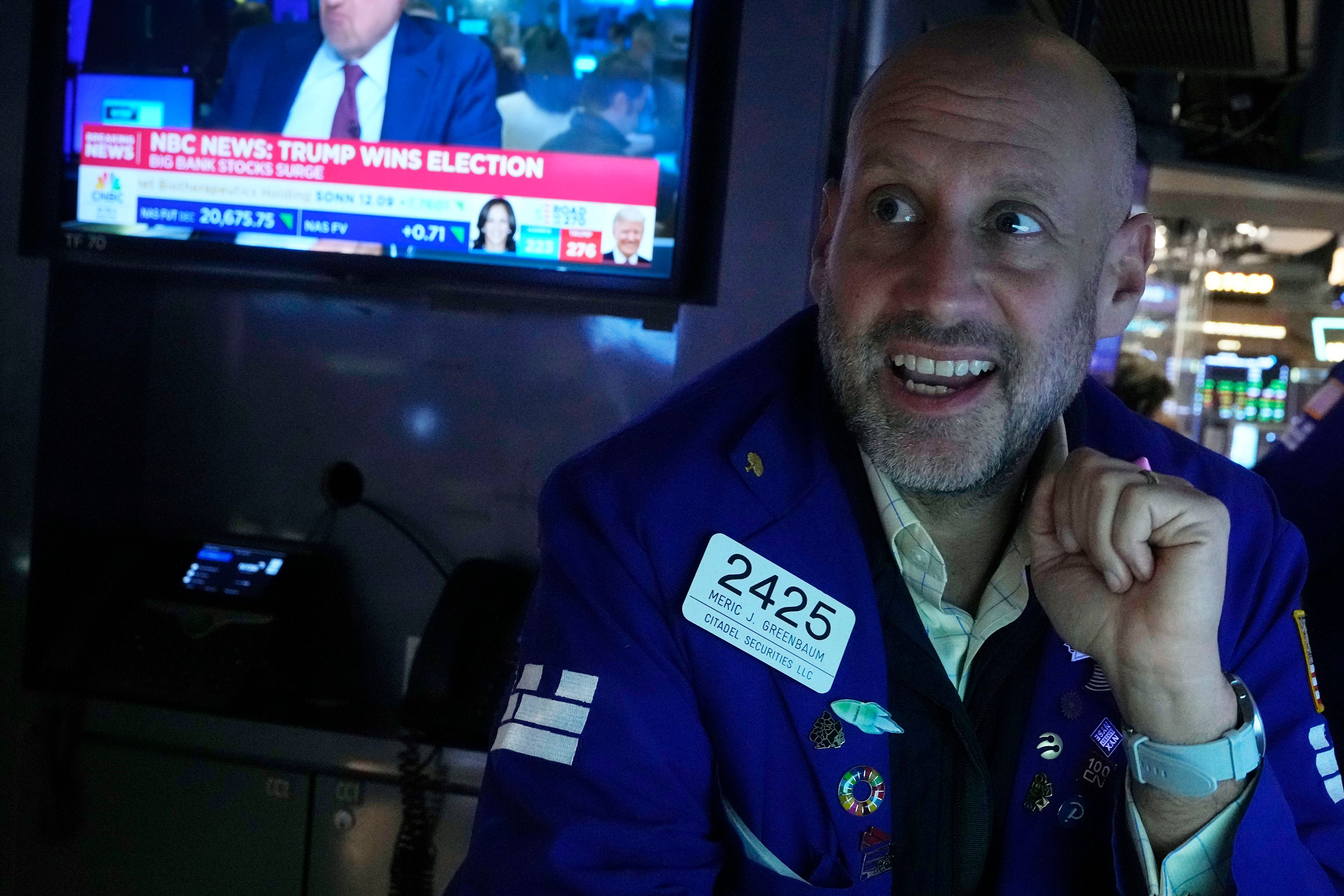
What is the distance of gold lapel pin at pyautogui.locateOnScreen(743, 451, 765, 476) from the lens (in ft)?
4.14

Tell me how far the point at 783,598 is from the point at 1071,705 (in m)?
0.35

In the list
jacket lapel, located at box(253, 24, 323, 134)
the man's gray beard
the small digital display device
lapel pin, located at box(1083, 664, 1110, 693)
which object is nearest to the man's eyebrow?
the man's gray beard

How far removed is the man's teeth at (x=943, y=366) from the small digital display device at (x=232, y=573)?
128cm

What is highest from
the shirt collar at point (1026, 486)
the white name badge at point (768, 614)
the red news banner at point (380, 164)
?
the red news banner at point (380, 164)

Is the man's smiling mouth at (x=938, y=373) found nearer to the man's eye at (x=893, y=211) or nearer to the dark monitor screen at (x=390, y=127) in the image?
the man's eye at (x=893, y=211)

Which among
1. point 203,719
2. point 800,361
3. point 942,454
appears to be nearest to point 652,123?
point 800,361

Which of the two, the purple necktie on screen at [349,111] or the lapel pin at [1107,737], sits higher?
the purple necktie on screen at [349,111]

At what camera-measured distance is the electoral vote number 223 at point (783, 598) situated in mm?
1200

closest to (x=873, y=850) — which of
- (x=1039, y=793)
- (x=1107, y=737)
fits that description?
(x=1039, y=793)

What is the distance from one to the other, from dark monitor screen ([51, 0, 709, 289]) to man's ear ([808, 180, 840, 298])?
1.40 ft

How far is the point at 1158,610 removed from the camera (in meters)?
1.15

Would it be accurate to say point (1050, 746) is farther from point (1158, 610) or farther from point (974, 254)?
A: point (974, 254)

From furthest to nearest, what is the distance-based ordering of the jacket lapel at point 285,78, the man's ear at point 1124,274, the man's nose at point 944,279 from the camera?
the jacket lapel at point 285,78
the man's ear at point 1124,274
the man's nose at point 944,279

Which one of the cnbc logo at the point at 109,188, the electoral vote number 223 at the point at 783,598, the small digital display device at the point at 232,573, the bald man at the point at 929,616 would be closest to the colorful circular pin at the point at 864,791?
the bald man at the point at 929,616
